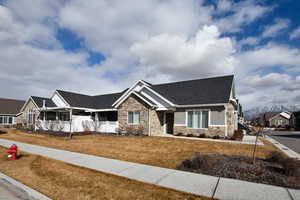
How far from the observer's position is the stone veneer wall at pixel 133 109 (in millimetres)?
17108

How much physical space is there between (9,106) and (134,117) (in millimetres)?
34990

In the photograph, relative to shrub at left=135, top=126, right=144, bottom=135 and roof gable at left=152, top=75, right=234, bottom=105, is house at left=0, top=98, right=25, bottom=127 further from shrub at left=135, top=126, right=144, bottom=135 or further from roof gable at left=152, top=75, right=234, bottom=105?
roof gable at left=152, top=75, right=234, bottom=105

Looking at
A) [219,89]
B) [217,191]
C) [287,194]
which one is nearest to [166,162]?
[217,191]

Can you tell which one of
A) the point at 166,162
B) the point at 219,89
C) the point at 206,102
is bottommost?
the point at 166,162

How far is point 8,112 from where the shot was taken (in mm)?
35531

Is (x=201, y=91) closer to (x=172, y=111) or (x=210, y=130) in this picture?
(x=172, y=111)

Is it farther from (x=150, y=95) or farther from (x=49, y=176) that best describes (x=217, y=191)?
→ (x=150, y=95)

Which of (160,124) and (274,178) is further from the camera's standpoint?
(160,124)

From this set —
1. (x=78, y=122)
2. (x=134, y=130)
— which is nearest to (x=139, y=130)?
(x=134, y=130)

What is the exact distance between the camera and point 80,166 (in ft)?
22.1

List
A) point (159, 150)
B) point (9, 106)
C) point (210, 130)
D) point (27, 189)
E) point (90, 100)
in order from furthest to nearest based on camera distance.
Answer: point (9, 106) → point (90, 100) → point (210, 130) → point (159, 150) → point (27, 189)

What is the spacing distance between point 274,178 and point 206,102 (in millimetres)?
11199

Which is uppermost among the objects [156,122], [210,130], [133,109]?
[133,109]

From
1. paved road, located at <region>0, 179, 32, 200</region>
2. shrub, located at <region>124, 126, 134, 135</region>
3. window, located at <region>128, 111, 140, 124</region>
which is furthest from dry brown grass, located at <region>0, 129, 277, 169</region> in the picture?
window, located at <region>128, 111, 140, 124</region>
